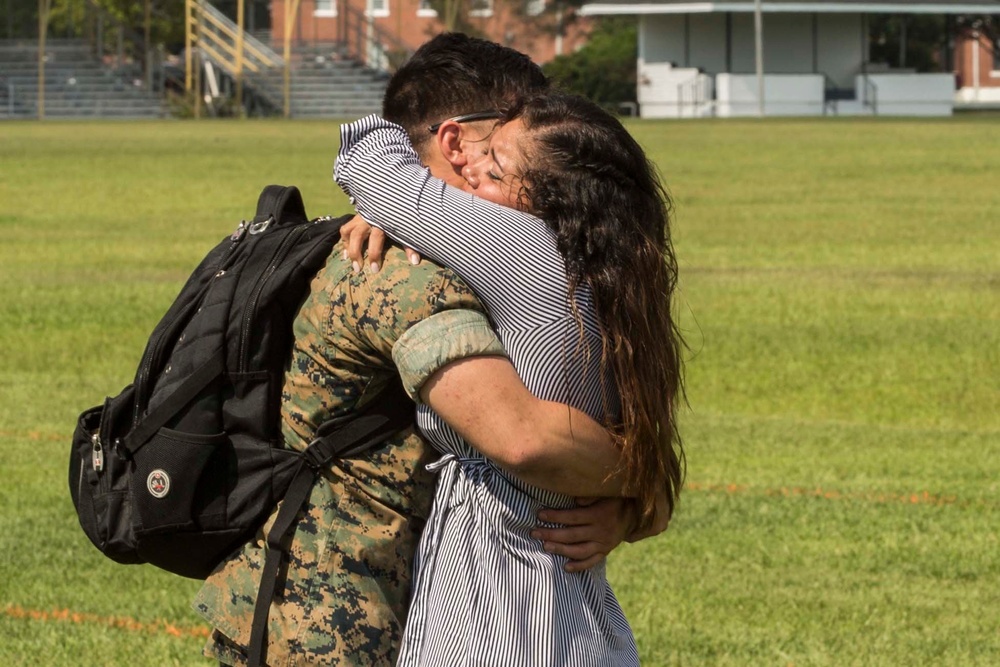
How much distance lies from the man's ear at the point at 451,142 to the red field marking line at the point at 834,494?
550 cm

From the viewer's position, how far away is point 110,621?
19.9 feet

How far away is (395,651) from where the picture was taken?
2.80 metres

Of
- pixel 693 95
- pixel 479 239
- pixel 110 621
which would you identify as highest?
pixel 693 95

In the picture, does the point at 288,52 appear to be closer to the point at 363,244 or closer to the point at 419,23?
the point at 419,23

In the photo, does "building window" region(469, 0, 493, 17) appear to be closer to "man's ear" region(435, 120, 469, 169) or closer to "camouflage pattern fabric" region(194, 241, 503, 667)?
"man's ear" region(435, 120, 469, 169)

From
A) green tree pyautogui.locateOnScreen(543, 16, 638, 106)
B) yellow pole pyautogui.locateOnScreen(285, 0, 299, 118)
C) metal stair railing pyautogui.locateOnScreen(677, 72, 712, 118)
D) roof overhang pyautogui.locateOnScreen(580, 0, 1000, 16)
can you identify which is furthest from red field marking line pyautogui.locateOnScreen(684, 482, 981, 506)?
roof overhang pyautogui.locateOnScreen(580, 0, 1000, 16)

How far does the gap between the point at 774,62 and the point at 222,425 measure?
6157 cm

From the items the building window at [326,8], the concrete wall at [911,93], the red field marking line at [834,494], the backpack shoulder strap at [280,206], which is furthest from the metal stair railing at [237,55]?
the backpack shoulder strap at [280,206]

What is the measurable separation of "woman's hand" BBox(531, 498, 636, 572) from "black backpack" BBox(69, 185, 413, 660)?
0.29 meters

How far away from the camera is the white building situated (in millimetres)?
58812

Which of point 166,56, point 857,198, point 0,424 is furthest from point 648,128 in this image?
point 0,424

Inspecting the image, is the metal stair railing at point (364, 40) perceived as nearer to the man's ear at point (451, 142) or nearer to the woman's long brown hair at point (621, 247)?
the man's ear at point (451, 142)

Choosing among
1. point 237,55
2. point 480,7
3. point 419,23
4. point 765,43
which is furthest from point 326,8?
point 765,43

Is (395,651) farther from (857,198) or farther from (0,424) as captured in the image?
(857,198)
